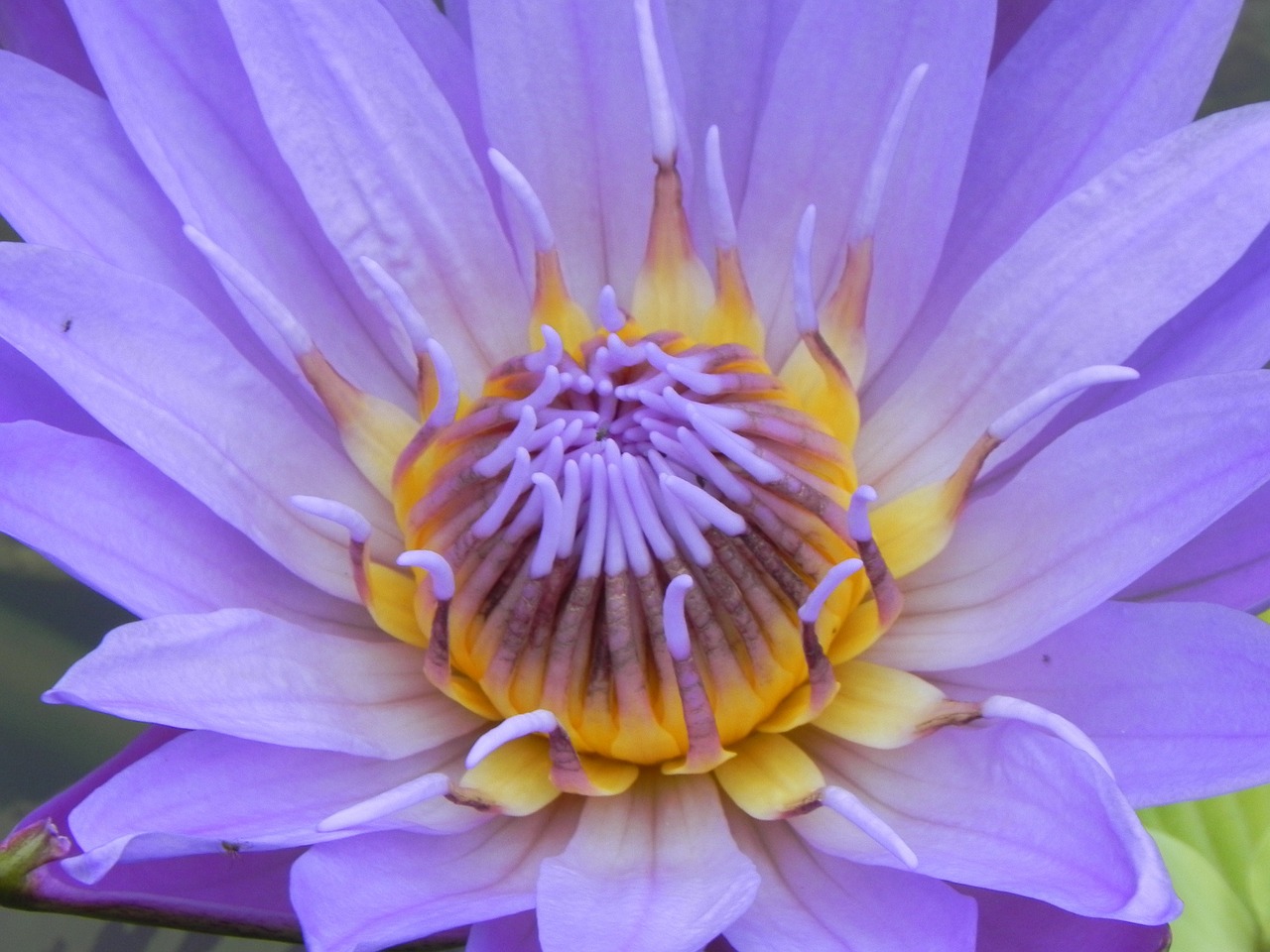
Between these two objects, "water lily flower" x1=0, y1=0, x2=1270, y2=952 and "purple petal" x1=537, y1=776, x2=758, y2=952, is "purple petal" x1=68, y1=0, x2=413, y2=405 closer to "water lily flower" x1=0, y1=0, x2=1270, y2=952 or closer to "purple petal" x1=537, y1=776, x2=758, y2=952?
"water lily flower" x1=0, y1=0, x2=1270, y2=952

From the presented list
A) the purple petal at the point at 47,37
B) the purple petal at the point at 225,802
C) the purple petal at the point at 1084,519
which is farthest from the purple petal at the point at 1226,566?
the purple petal at the point at 47,37

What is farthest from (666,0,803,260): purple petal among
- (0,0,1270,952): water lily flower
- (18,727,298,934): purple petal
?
(18,727,298,934): purple petal

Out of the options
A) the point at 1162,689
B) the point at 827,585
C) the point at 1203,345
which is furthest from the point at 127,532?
the point at 1203,345

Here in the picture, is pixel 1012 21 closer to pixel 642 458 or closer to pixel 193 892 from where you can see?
pixel 642 458

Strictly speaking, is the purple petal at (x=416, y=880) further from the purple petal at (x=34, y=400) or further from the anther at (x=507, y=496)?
the purple petal at (x=34, y=400)

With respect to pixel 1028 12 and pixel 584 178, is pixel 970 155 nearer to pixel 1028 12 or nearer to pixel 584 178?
pixel 1028 12

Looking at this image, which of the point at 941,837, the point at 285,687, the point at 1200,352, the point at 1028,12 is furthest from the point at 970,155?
the point at 285,687
